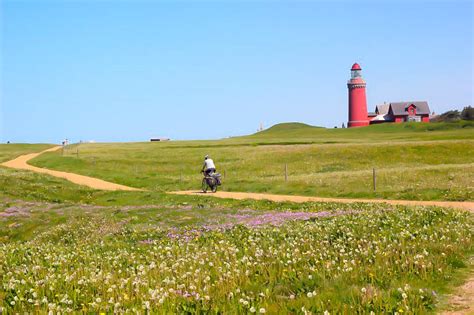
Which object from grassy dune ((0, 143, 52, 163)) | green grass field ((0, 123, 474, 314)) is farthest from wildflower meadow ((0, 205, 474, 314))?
grassy dune ((0, 143, 52, 163))

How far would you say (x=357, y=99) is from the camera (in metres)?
179

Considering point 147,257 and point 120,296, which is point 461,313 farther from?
point 147,257

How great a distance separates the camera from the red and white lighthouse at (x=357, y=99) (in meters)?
178

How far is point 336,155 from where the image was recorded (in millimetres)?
70562

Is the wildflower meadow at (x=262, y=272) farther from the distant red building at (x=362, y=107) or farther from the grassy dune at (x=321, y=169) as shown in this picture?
the distant red building at (x=362, y=107)

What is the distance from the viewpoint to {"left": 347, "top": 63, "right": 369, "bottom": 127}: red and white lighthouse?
178 meters

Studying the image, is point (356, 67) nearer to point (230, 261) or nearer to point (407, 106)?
point (407, 106)

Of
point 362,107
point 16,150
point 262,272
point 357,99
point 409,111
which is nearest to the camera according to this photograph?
point 262,272

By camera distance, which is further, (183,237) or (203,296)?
(183,237)

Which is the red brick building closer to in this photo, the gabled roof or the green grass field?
the gabled roof

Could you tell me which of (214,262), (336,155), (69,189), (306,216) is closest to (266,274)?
(214,262)

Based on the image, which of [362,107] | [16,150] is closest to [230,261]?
[16,150]

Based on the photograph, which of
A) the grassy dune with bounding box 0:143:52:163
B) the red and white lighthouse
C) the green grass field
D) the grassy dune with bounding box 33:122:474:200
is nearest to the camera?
the green grass field

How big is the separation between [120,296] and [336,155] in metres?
62.3
